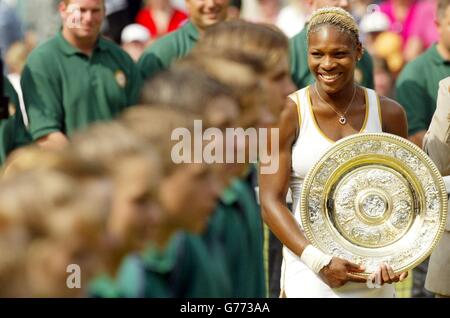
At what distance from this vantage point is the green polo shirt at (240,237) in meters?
3.93

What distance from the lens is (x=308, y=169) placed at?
484cm

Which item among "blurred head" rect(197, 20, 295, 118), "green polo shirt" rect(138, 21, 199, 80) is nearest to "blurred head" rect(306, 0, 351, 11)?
"green polo shirt" rect(138, 21, 199, 80)

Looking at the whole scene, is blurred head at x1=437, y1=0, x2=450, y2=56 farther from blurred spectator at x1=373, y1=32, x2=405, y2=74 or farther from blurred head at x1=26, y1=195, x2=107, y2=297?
blurred head at x1=26, y1=195, x2=107, y2=297

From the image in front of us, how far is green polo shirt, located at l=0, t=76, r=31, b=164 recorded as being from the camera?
19.6ft

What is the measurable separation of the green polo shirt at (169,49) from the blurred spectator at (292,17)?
8.11 feet

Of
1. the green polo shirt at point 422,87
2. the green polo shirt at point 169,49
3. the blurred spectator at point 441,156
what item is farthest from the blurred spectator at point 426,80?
the blurred spectator at point 441,156

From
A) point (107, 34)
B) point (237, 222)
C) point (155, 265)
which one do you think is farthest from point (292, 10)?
point (155, 265)

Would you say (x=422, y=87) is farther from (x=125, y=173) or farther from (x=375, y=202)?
(x=125, y=173)

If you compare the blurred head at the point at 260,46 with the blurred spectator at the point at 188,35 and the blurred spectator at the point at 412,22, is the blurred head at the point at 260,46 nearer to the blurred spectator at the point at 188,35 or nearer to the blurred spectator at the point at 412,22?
the blurred spectator at the point at 188,35

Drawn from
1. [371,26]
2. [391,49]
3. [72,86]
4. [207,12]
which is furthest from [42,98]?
[371,26]

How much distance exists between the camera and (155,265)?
3.39 m

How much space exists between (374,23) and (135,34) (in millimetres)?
1746

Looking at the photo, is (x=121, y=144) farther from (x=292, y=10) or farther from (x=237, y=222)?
(x=292, y=10)
